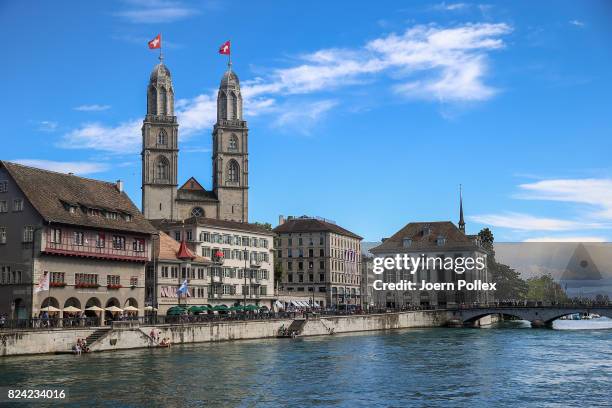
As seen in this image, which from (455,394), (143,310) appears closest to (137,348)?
(143,310)

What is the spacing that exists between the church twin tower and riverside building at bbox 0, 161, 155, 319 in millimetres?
55935

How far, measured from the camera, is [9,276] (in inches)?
2813

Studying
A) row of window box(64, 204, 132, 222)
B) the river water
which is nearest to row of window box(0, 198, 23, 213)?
row of window box(64, 204, 132, 222)

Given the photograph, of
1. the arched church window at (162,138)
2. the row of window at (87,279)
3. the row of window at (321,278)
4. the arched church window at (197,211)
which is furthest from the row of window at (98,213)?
the row of window at (321,278)

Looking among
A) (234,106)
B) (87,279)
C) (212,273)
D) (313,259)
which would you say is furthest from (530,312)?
(87,279)

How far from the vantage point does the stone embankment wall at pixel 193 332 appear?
60397 millimetres

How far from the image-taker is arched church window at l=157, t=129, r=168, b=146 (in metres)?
143

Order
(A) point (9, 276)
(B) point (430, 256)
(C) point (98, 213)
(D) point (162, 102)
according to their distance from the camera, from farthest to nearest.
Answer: (B) point (430, 256) → (D) point (162, 102) → (C) point (98, 213) → (A) point (9, 276)

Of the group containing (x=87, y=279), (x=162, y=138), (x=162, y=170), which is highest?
(x=162, y=138)

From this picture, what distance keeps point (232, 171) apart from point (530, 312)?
57.7 m

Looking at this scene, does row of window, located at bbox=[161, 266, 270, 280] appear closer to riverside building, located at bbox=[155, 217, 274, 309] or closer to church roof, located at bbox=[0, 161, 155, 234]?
riverside building, located at bbox=[155, 217, 274, 309]

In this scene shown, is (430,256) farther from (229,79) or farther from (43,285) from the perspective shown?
(43,285)

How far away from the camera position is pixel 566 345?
3228 inches

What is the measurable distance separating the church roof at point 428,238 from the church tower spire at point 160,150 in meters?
38.9
